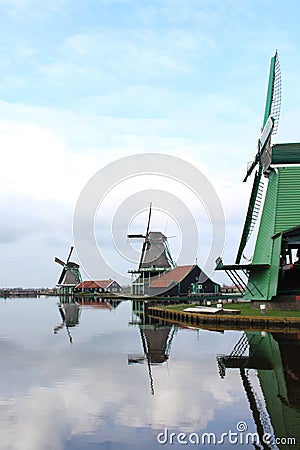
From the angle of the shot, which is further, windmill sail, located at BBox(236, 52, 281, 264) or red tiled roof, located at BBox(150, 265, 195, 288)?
red tiled roof, located at BBox(150, 265, 195, 288)

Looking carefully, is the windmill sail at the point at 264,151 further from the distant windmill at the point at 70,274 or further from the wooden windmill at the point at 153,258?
the distant windmill at the point at 70,274

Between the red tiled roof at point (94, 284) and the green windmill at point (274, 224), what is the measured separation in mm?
66060

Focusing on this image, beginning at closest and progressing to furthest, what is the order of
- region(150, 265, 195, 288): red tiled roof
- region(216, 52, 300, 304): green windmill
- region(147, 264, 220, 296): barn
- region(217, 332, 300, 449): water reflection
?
1. region(217, 332, 300, 449): water reflection
2. region(216, 52, 300, 304): green windmill
3. region(147, 264, 220, 296): barn
4. region(150, 265, 195, 288): red tiled roof

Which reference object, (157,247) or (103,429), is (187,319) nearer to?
(103,429)

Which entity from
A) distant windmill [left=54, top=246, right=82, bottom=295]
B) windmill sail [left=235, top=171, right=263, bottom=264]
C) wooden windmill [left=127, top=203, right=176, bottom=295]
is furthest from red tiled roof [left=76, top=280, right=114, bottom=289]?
windmill sail [left=235, top=171, right=263, bottom=264]

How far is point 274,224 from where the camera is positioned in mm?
28656

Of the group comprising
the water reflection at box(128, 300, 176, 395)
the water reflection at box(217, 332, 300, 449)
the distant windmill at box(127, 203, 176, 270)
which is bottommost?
the water reflection at box(128, 300, 176, 395)

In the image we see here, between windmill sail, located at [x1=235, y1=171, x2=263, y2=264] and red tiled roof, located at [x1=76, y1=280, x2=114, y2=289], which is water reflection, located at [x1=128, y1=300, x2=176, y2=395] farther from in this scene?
red tiled roof, located at [x1=76, y1=280, x2=114, y2=289]

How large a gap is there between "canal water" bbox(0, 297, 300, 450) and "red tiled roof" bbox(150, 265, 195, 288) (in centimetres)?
4274

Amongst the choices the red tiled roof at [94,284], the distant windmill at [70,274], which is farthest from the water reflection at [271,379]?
the distant windmill at [70,274]

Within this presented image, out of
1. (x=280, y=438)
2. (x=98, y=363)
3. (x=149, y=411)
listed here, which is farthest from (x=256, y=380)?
(x=98, y=363)

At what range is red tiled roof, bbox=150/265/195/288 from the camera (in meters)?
63.8

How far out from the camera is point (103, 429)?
9023 millimetres

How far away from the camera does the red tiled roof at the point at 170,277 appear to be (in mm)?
63812
